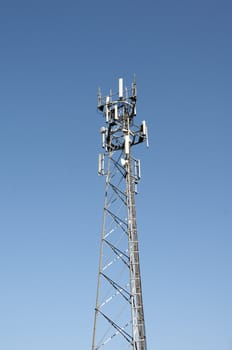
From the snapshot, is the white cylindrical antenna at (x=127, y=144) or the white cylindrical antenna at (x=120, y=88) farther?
the white cylindrical antenna at (x=120, y=88)

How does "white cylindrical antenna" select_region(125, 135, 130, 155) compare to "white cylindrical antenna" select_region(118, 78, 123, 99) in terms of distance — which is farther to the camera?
"white cylindrical antenna" select_region(118, 78, 123, 99)

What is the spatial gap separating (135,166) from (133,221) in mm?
3967

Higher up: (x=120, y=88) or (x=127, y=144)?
(x=120, y=88)

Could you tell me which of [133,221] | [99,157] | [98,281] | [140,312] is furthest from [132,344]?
[99,157]

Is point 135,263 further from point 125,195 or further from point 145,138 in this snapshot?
point 145,138

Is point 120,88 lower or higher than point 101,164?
higher

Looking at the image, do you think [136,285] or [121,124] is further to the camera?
[121,124]

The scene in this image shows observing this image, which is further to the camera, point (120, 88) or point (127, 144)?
point (120, 88)

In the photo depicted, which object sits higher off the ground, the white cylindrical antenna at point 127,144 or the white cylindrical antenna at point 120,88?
the white cylindrical antenna at point 120,88

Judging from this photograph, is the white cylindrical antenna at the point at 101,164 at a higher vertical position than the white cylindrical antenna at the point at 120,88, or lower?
lower

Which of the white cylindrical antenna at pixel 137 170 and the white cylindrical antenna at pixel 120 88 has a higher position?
the white cylindrical antenna at pixel 120 88

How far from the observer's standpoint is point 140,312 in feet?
95.1

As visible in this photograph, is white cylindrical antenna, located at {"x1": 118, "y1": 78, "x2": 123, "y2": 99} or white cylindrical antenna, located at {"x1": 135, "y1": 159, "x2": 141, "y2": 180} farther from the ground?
white cylindrical antenna, located at {"x1": 118, "y1": 78, "x2": 123, "y2": 99}

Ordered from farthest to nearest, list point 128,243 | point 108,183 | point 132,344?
point 108,183, point 128,243, point 132,344
